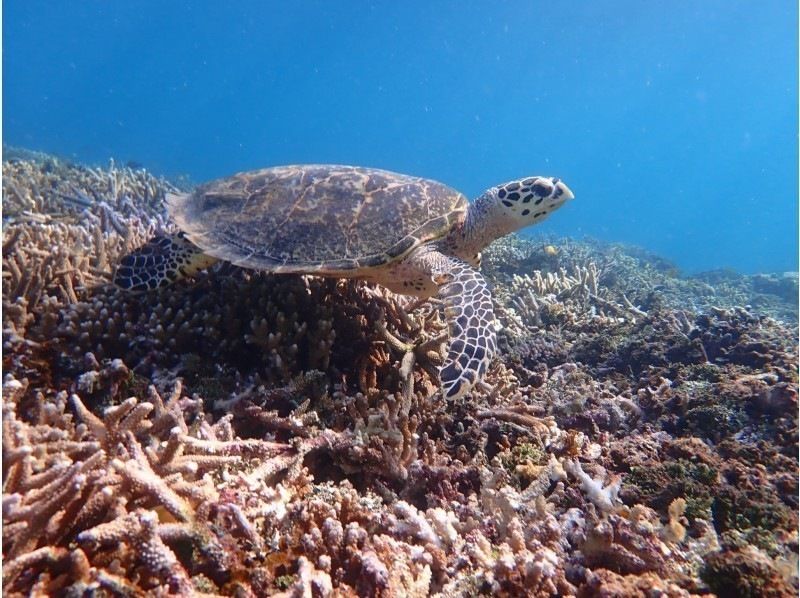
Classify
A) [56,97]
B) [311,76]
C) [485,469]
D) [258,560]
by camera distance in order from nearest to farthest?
1. [258,560]
2. [485,469]
3. [56,97]
4. [311,76]

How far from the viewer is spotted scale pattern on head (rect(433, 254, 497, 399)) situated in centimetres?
292

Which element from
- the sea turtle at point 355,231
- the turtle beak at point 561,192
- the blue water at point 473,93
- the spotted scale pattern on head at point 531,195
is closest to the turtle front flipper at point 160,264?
the sea turtle at point 355,231

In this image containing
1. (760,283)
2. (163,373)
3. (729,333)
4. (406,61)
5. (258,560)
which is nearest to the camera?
(258,560)

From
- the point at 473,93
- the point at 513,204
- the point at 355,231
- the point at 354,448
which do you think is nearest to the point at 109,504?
the point at 354,448

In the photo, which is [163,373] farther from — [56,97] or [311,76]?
[311,76]

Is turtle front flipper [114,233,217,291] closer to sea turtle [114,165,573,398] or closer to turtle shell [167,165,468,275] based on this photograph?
sea turtle [114,165,573,398]

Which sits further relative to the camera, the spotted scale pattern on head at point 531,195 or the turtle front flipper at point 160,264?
the spotted scale pattern on head at point 531,195

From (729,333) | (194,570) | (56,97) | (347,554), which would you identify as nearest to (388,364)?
(347,554)

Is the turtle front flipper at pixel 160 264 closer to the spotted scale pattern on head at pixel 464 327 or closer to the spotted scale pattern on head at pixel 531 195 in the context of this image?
the spotted scale pattern on head at pixel 464 327

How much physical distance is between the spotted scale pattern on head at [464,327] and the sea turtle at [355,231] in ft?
0.03

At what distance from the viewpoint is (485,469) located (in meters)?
2.68

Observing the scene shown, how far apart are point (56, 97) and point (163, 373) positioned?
13533 cm

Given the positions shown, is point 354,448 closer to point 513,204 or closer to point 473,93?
point 513,204

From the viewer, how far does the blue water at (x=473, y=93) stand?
86.8 m
